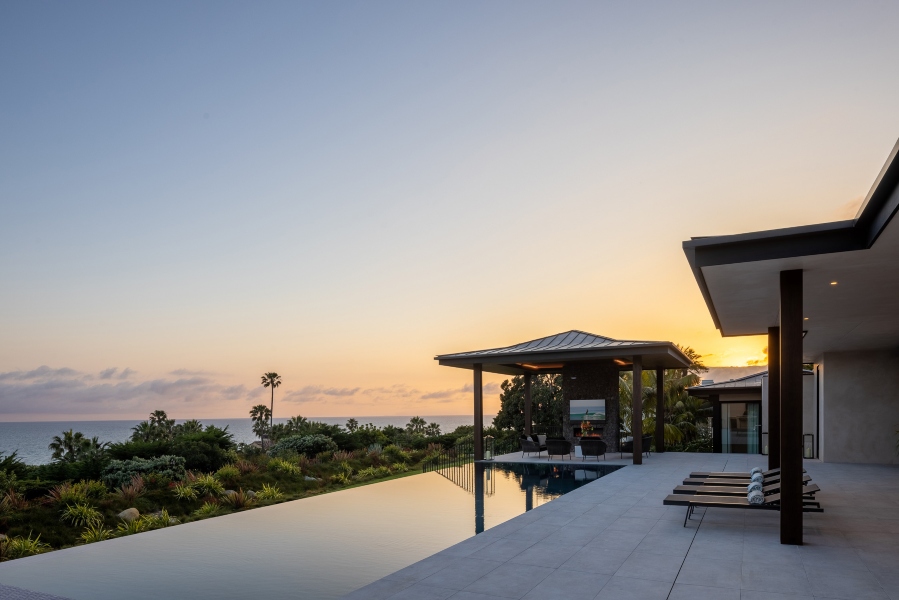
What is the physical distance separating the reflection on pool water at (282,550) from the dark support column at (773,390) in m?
4.79

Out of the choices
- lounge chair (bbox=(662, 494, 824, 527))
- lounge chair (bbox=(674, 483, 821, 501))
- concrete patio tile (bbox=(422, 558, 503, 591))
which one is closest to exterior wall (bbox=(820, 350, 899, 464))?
lounge chair (bbox=(674, 483, 821, 501))

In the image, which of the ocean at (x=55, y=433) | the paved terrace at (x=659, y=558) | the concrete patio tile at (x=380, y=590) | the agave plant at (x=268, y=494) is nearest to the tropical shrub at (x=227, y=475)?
the agave plant at (x=268, y=494)

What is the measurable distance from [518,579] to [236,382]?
33052 millimetres

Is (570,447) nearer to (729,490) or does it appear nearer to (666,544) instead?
(729,490)

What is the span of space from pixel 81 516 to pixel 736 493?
10641 mm

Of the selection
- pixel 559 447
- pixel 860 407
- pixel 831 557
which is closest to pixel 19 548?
pixel 831 557

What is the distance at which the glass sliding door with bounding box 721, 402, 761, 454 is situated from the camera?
78.0 ft

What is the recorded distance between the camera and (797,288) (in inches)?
318

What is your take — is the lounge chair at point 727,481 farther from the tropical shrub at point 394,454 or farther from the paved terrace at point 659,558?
the tropical shrub at point 394,454

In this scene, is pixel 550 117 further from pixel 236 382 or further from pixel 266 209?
pixel 236 382

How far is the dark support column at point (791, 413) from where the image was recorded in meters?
7.73

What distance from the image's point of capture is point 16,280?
758 inches

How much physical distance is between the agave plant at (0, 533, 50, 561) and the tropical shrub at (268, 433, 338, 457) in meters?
11.0

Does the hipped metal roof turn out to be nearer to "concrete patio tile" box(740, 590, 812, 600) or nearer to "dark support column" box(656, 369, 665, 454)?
"dark support column" box(656, 369, 665, 454)
